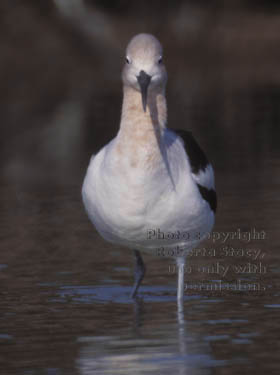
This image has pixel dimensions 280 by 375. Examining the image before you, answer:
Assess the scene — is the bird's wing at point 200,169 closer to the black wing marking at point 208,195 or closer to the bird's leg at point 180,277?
the black wing marking at point 208,195

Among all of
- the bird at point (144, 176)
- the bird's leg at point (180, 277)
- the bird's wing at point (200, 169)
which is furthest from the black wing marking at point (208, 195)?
the bird's leg at point (180, 277)

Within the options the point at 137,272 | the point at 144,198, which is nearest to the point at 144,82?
the point at 144,198

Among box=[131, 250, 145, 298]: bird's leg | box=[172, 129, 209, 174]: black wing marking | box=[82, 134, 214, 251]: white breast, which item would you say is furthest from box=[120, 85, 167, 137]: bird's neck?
box=[131, 250, 145, 298]: bird's leg

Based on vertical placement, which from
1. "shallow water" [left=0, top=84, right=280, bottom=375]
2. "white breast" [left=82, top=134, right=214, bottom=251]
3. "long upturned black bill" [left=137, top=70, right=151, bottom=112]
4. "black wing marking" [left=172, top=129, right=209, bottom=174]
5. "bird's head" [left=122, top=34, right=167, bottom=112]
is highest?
"bird's head" [left=122, top=34, right=167, bottom=112]

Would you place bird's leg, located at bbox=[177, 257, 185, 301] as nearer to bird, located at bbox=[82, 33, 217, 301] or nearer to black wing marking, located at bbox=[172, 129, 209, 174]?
bird, located at bbox=[82, 33, 217, 301]

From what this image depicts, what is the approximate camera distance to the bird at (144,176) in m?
9.20

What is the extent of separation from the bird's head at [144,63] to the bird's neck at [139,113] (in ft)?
0.73

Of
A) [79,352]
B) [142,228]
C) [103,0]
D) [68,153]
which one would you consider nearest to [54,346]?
[79,352]

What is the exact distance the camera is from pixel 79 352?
8.25 meters

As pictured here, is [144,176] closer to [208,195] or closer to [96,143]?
[208,195]

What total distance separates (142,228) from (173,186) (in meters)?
0.41

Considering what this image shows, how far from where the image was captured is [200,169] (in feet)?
33.4

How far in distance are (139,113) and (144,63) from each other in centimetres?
52

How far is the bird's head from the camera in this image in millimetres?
9078
